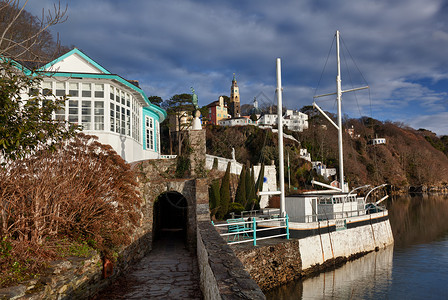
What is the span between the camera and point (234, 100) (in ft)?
360

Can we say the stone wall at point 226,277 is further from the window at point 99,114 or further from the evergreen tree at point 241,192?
the evergreen tree at point 241,192

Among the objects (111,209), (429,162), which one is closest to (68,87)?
(111,209)

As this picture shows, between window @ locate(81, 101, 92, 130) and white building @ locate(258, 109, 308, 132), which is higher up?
white building @ locate(258, 109, 308, 132)

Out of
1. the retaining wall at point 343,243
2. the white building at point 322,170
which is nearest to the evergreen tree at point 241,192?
the retaining wall at point 343,243

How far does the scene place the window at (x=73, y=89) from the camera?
15555 millimetres

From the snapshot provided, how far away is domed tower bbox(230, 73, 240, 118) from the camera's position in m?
109

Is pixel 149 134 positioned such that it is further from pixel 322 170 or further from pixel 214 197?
pixel 322 170

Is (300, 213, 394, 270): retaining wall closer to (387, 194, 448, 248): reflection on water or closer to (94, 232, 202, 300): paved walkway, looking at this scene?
(387, 194, 448, 248): reflection on water

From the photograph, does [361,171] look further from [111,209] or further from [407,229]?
[111,209]

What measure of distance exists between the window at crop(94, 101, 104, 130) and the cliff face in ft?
119

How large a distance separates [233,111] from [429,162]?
193 feet

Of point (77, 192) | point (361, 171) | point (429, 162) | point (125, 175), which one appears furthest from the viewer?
point (429, 162)

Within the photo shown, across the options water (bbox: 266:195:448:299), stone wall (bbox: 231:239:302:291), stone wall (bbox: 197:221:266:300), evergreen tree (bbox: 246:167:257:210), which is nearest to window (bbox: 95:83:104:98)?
stone wall (bbox: 231:239:302:291)

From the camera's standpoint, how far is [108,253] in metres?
8.96
